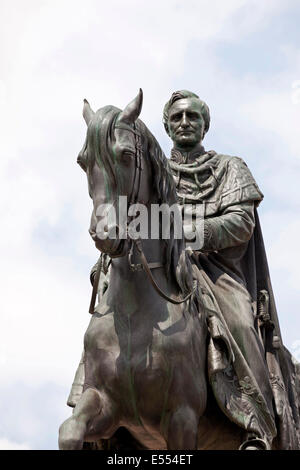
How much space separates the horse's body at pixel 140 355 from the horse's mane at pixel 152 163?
0.02 m

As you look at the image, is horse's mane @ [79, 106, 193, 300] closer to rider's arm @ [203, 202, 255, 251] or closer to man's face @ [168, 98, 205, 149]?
rider's arm @ [203, 202, 255, 251]

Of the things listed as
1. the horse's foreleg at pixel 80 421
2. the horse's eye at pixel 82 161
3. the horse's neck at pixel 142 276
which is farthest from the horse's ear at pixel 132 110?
the horse's foreleg at pixel 80 421

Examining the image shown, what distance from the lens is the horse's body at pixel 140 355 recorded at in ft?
29.6

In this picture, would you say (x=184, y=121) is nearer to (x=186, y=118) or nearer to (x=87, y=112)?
(x=186, y=118)

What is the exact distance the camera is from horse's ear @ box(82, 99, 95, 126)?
9.27 m

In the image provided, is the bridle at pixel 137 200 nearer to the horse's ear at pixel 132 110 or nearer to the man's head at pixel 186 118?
the horse's ear at pixel 132 110

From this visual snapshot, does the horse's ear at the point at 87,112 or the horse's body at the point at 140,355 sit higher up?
the horse's ear at the point at 87,112

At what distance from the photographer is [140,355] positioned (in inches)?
359

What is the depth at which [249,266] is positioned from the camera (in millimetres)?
11602

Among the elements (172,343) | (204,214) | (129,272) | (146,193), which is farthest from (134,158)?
(204,214)

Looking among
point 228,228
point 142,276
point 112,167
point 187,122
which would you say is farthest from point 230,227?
point 112,167

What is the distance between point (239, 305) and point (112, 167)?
2475mm
